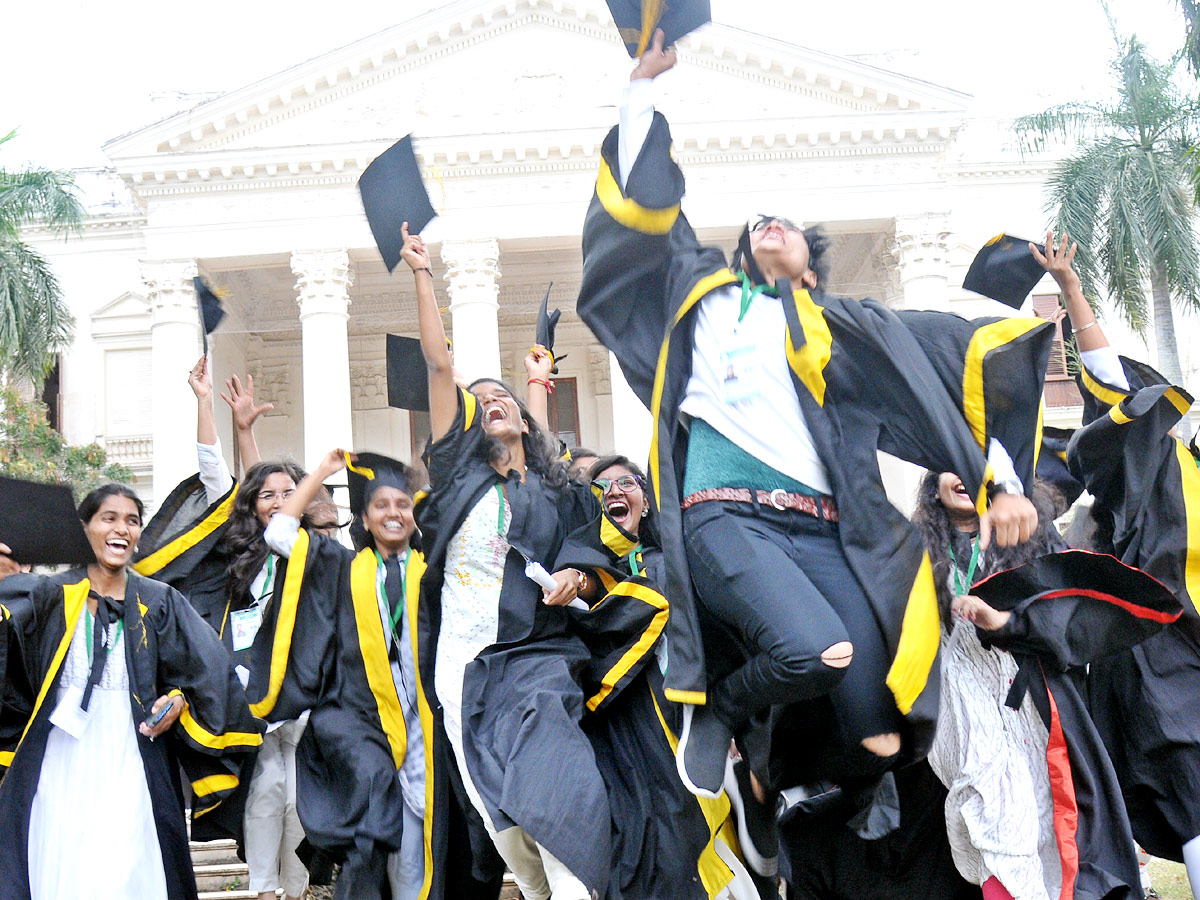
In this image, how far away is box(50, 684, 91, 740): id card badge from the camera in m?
4.89

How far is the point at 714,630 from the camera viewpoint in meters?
3.75

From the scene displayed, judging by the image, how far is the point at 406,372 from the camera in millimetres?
5246

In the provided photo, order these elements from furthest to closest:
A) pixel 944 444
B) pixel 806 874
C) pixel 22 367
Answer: pixel 22 367, pixel 806 874, pixel 944 444

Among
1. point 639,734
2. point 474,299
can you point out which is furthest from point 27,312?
point 639,734

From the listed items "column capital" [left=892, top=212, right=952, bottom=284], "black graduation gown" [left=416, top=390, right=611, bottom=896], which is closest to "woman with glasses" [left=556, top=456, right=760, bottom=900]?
"black graduation gown" [left=416, top=390, right=611, bottom=896]

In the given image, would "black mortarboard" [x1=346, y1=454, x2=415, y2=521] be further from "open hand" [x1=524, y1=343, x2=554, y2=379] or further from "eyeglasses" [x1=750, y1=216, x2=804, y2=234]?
"eyeglasses" [x1=750, y1=216, x2=804, y2=234]

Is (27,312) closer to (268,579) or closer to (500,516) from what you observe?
(268,579)

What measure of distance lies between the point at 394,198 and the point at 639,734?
2151mm

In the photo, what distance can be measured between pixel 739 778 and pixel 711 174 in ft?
79.7

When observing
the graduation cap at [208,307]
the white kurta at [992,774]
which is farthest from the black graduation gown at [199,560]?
the white kurta at [992,774]

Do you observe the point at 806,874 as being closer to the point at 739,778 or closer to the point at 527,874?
the point at 739,778

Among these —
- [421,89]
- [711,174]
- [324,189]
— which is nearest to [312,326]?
[324,189]

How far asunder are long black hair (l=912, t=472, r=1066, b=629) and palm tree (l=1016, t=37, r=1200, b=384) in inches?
693

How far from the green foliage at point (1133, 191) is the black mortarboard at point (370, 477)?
59.8ft
